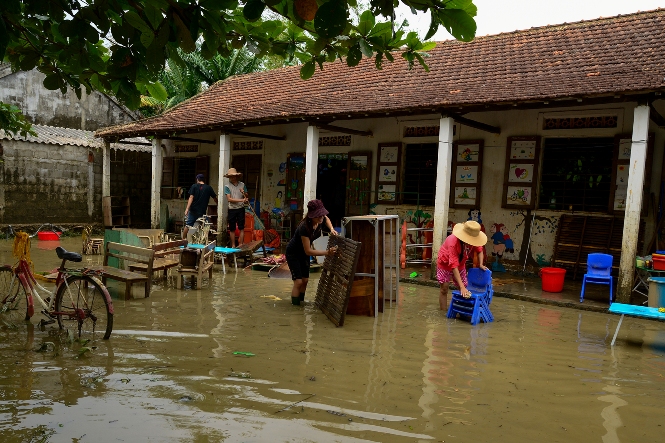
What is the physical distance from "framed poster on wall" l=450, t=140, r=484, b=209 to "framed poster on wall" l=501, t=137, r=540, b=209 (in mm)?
584

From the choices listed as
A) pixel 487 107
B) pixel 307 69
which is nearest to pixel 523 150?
pixel 487 107

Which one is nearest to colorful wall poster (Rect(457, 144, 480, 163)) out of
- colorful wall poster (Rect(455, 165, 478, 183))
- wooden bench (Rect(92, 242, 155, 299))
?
colorful wall poster (Rect(455, 165, 478, 183))

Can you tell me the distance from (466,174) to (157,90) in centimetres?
881

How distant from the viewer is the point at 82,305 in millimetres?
5559

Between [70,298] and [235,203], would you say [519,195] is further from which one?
[70,298]

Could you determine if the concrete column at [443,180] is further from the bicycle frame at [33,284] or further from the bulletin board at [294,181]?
the bicycle frame at [33,284]

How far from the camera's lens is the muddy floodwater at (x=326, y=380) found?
11.7ft

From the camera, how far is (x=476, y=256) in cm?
716

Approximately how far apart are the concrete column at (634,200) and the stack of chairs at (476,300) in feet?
8.26

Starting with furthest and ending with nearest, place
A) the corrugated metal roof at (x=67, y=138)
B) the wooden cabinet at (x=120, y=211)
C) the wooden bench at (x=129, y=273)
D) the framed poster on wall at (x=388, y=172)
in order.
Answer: the wooden cabinet at (x=120, y=211), the corrugated metal roof at (x=67, y=138), the framed poster on wall at (x=388, y=172), the wooden bench at (x=129, y=273)

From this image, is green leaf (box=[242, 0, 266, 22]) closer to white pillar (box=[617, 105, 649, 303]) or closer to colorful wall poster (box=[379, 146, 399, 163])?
white pillar (box=[617, 105, 649, 303])

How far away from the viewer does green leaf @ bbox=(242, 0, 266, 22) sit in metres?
2.62

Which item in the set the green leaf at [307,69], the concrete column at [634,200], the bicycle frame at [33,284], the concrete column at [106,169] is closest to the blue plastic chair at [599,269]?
the concrete column at [634,200]

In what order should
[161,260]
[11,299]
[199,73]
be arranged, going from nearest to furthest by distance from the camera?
[11,299]
[161,260]
[199,73]
